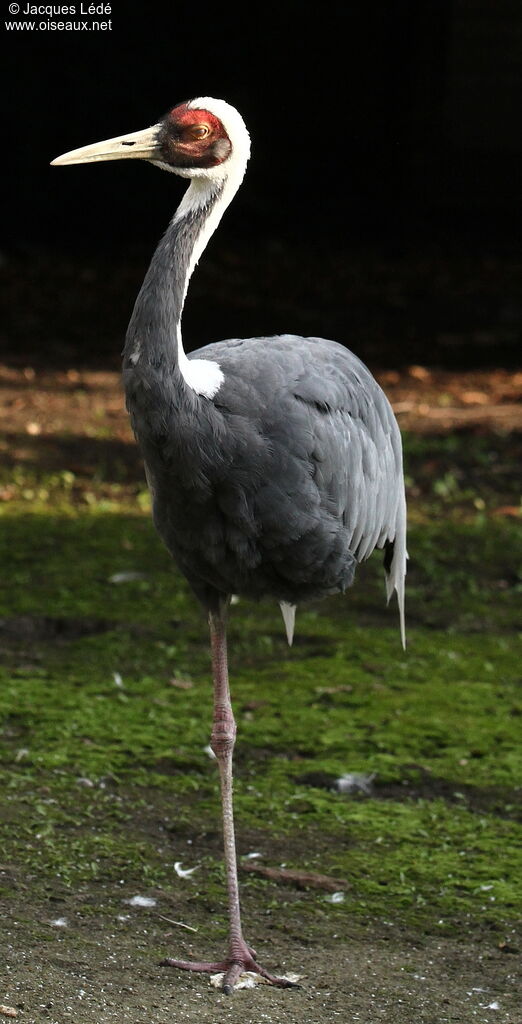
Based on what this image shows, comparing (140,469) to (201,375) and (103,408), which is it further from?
(201,375)

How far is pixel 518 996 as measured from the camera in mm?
3836

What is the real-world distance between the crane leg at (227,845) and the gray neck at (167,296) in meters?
0.96

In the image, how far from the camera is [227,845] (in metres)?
4.07

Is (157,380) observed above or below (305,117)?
below

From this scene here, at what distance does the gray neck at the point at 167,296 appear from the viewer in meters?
3.61

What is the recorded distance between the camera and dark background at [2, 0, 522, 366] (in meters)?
13.4

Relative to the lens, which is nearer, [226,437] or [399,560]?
[226,437]

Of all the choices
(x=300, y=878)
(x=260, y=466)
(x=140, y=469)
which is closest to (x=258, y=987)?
(x=300, y=878)

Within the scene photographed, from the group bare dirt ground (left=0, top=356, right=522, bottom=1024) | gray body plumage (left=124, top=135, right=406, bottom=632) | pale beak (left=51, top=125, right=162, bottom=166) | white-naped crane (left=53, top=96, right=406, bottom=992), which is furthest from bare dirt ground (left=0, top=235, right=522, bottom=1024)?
pale beak (left=51, top=125, right=162, bottom=166)

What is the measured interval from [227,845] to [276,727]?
1.45m

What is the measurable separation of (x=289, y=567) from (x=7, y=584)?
3.13 meters

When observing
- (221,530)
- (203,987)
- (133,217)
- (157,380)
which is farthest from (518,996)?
(133,217)

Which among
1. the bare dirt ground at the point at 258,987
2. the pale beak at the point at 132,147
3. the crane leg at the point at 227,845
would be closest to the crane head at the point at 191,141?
the pale beak at the point at 132,147

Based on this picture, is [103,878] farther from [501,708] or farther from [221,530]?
[501,708]
